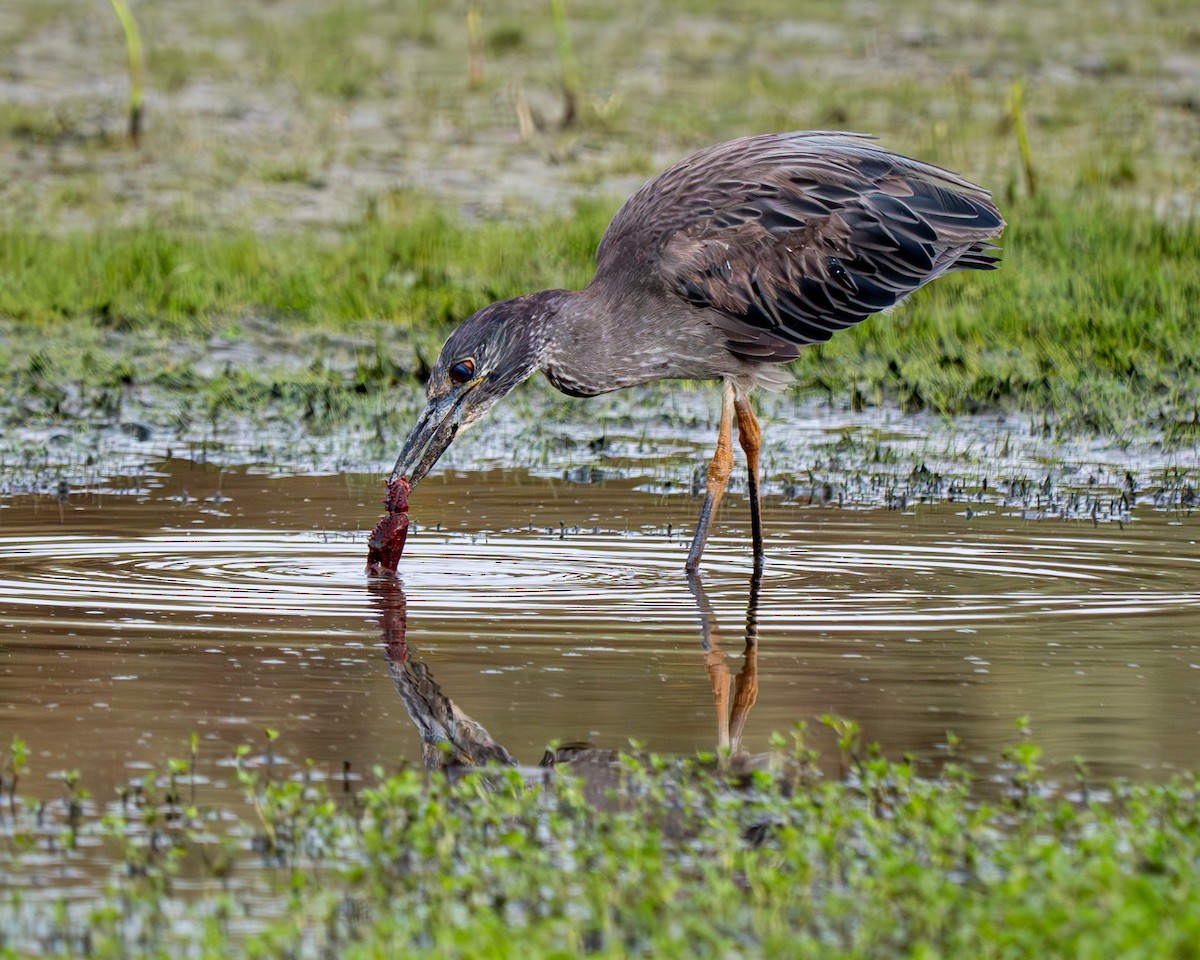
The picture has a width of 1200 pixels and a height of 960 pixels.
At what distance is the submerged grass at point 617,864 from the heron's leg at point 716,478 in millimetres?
2510

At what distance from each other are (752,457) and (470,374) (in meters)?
1.19

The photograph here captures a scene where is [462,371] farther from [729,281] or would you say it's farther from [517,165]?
[517,165]

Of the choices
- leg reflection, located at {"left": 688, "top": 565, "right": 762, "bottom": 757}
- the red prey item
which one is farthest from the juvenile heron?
leg reflection, located at {"left": 688, "top": 565, "right": 762, "bottom": 757}

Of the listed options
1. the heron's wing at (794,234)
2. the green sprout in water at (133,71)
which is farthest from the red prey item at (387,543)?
the green sprout in water at (133,71)

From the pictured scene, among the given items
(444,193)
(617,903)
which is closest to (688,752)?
(617,903)

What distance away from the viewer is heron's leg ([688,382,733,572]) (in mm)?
7285

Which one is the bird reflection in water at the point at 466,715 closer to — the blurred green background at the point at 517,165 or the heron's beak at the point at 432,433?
the heron's beak at the point at 432,433

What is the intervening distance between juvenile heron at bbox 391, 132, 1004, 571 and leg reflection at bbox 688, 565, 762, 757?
0.66 meters

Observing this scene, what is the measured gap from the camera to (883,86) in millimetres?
18312

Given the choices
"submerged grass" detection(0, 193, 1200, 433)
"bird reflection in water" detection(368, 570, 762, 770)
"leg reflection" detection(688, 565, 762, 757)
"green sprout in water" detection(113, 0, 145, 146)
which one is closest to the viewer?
"bird reflection in water" detection(368, 570, 762, 770)

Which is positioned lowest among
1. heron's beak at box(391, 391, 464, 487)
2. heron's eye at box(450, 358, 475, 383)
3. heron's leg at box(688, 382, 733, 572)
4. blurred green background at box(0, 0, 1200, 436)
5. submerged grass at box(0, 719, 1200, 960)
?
blurred green background at box(0, 0, 1200, 436)

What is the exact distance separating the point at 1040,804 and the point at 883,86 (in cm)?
1449

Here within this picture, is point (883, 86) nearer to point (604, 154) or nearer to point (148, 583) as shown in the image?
point (604, 154)

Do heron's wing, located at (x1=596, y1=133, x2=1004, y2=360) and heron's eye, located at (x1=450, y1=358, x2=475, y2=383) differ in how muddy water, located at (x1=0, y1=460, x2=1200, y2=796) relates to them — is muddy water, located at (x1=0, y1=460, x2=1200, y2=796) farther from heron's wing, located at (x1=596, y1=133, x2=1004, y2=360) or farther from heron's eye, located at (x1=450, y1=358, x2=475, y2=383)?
heron's wing, located at (x1=596, y1=133, x2=1004, y2=360)
